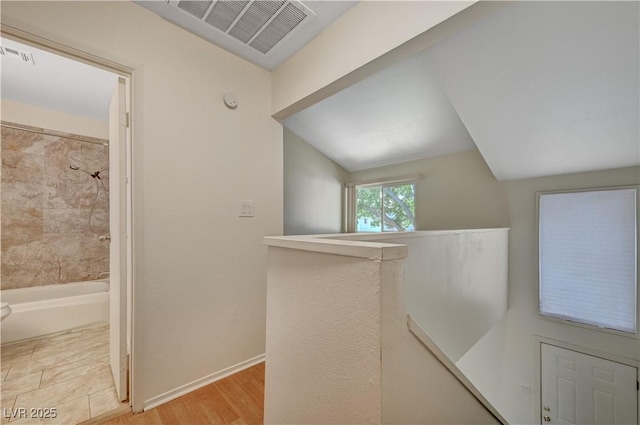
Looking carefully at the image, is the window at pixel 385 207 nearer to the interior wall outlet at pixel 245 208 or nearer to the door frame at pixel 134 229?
the interior wall outlet at pixel 245 208

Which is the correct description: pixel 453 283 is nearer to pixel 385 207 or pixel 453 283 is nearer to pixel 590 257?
pixel 590 257

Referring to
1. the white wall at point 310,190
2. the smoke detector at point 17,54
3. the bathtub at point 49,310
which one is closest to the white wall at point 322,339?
the white wall at point 310,190

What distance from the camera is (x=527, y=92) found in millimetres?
1738

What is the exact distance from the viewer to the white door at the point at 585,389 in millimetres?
2205

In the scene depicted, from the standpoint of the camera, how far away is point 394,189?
3.79 metres

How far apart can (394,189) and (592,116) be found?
86.9 inches

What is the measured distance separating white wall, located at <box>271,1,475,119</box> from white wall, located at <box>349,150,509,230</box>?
6.78 ft

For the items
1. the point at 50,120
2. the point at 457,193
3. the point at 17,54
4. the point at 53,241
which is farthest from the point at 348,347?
the point at 50,120

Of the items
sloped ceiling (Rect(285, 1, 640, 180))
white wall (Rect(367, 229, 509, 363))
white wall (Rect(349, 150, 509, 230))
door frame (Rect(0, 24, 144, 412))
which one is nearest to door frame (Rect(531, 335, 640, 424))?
white wall (Rect(367, 229, 509, 363))

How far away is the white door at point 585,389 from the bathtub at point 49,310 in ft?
15.7

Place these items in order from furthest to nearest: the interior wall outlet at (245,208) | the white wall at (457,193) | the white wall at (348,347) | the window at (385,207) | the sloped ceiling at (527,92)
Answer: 1. the window at (385,207)
2. the white wall at (457,193)
3. the interior wall outlet at (245,208)
4. the sloped ceiling at (527,92)
5. the white wall at (348,347)

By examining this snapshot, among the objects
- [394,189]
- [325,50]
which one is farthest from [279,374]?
[394,189]

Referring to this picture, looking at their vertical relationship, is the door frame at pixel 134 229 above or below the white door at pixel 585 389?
above

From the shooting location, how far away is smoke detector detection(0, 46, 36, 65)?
1.79m
